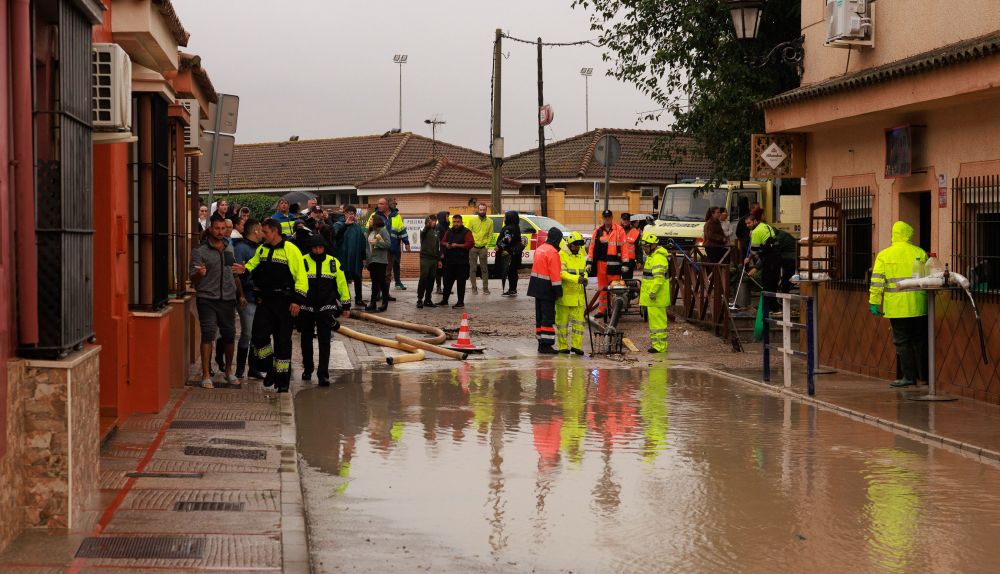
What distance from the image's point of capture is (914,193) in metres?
16.1

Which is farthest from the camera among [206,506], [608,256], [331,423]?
[608,256]

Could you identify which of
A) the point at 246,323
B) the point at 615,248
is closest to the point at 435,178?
the point at 615,248

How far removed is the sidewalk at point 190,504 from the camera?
707cm

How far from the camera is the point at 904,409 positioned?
13.5 meters

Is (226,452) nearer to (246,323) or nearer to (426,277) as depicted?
(246,323)

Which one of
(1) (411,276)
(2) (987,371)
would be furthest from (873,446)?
(1) (411,276)

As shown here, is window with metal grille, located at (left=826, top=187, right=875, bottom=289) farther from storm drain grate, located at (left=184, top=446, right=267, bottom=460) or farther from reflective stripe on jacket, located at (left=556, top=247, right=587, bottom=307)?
storm drain grate, located at (left=184, top=446, right=267, bottom=460)

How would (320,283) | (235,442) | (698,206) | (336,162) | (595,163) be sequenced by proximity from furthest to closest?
(336,162) < (595,163) < (698,206) < (320,283) < (235,442)

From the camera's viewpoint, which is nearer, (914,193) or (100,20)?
(100,20)

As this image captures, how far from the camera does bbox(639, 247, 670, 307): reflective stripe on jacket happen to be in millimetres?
19016

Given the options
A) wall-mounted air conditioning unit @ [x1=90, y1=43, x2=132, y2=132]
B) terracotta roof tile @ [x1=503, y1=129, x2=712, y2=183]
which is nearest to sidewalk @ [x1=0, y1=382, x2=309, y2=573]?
wall-mounted air conditioning unit @ [x1=90, y1=43, x2=132, y2=132]

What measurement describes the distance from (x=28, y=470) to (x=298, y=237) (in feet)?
29.6

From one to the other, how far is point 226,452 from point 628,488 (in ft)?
10.2

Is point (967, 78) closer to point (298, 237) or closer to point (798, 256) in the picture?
point (798, 256)
